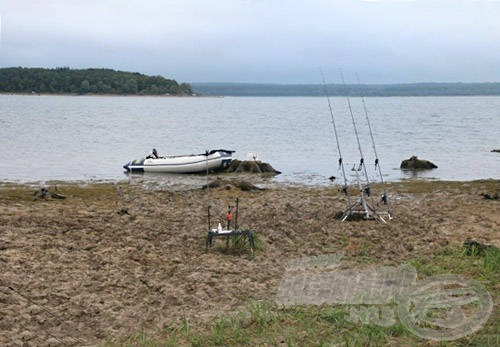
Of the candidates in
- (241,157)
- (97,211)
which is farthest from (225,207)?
(241,157)

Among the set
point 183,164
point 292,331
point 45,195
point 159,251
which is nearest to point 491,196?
point 159,251

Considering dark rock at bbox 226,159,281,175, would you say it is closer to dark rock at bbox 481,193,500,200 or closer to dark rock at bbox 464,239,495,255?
dark rock at bbox 481,193,500,200

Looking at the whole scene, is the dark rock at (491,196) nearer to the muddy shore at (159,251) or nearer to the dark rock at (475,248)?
the muddy shore at (159,251)

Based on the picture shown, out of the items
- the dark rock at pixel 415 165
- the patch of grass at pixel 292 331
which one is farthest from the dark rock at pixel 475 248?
the dark rock at pixel 415 165

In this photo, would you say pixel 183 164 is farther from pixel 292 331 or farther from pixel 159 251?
pixel 292 331

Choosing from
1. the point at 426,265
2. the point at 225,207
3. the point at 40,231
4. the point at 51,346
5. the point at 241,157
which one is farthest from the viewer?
the point at 241,157

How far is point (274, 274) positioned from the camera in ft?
32.3

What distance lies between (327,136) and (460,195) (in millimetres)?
37130

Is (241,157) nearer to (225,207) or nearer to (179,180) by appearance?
(179,180)
